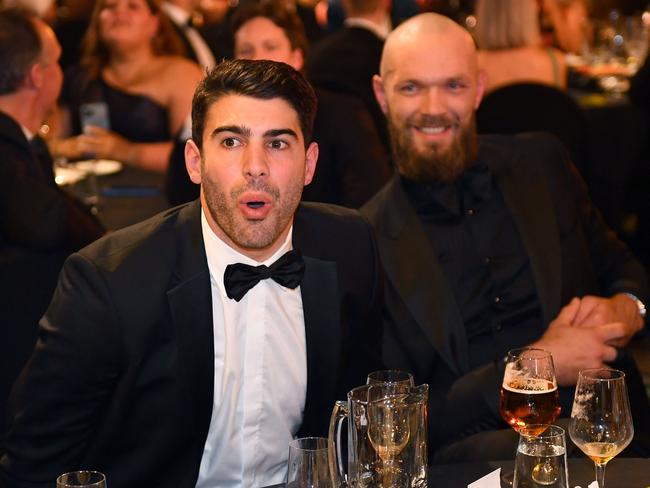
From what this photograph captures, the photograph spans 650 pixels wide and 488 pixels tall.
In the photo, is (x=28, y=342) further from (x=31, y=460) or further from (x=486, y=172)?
(x=486, y=172)

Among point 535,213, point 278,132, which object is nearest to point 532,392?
point 278,132

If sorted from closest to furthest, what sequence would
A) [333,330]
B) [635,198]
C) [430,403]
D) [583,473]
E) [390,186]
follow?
[583,473]
[333,330]
[430,403]
[390,186]
[635,198]

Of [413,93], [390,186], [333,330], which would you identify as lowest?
[333,330]

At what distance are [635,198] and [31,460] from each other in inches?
174

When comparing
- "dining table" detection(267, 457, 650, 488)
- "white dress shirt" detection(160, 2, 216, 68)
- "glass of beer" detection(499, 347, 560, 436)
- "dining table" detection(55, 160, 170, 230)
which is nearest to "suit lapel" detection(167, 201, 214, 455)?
"dining table" detection(267, 457, 650, 488)

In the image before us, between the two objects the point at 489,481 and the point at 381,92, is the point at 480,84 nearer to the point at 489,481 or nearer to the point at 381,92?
the point at 381,92

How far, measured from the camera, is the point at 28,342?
338cm

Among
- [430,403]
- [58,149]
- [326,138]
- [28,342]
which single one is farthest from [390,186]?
[58,149]

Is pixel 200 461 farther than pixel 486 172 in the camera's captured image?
No

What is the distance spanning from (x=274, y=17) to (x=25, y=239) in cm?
155

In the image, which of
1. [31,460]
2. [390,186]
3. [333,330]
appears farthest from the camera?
[390,186]

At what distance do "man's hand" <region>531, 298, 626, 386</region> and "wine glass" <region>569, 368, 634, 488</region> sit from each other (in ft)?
2.72

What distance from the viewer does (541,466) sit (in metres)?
1.75

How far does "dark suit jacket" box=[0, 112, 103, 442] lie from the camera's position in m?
3.37
